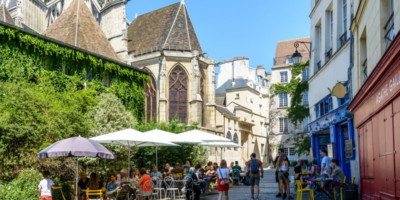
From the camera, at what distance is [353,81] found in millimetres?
12820

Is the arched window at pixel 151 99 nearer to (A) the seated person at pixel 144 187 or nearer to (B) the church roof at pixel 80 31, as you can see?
(B) the church roof at pixel 80 31

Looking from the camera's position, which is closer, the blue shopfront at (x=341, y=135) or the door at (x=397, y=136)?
the door at (x=397, y=136)

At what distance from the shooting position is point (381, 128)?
7.49 m

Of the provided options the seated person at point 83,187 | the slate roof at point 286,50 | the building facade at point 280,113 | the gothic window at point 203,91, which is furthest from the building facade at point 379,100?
the slate roof at point 286,50

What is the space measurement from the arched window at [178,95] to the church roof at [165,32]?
2.50 m

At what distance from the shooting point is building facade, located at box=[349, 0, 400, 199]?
6.19 m

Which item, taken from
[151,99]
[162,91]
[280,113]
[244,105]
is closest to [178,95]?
[162,91]

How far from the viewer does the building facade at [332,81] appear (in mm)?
14031

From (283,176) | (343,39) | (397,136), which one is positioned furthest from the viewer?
(343,39)

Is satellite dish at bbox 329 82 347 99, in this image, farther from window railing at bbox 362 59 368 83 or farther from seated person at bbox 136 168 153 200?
seated person at bbox 136 168 153 200

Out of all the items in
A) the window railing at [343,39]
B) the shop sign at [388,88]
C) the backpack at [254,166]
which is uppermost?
the window railing at [343,39]

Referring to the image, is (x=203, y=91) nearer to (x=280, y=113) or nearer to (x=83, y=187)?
(x=280, y=113)

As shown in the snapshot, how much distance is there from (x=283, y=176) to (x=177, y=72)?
25702mm

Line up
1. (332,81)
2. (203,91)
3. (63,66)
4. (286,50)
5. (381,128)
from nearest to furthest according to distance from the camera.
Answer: (381,128) < (332,81) < (63,66) < (203,91) < (286,50)
